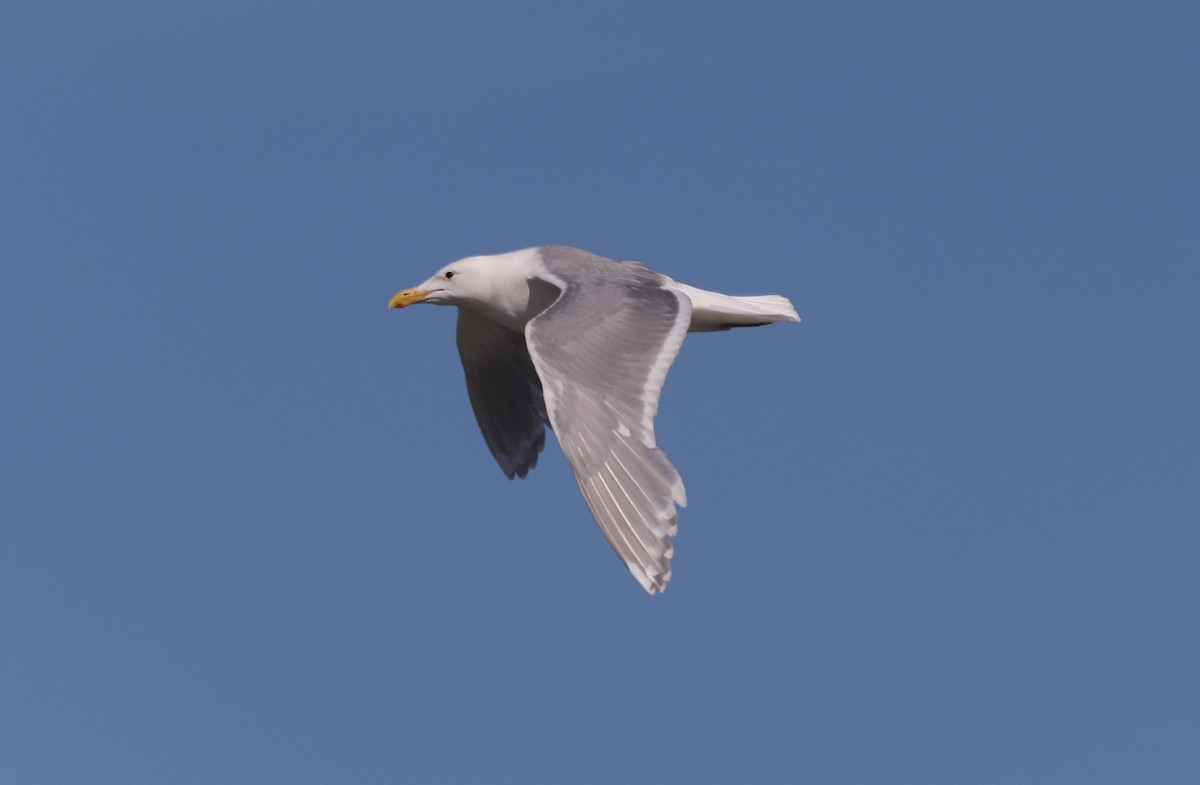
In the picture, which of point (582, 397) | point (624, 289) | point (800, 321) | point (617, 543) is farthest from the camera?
point (800, 321)

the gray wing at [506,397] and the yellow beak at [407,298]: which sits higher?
the yellow beak at [407,298]

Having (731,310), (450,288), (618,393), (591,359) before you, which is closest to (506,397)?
(450,288)

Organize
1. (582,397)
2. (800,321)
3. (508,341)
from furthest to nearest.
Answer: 1. (508,341)
2. (800,321)
3. (582,397)

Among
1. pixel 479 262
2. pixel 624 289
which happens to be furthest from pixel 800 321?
pixel 479 262

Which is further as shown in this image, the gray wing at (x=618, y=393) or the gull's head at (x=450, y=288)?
the gull's head at (x=450, y=288)

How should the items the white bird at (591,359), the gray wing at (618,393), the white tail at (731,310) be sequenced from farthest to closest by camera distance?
the white tail at (731,310), the white bird at (591,359), the gray wing at (618,393)

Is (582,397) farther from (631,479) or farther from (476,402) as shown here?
(476,402)

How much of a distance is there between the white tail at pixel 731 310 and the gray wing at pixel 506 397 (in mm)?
1944

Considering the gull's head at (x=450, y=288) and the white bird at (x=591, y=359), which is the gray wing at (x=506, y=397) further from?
the gull's head at (x=450, y=288)

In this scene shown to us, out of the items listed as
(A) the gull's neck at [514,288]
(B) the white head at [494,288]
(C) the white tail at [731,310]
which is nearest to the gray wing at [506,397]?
(B) the white head at [494,288]

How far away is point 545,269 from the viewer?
14.1 meters

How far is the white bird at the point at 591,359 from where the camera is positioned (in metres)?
11.3

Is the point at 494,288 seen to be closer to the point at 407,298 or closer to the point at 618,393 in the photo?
the point at 407,298

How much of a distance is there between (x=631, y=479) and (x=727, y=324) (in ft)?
11.6
